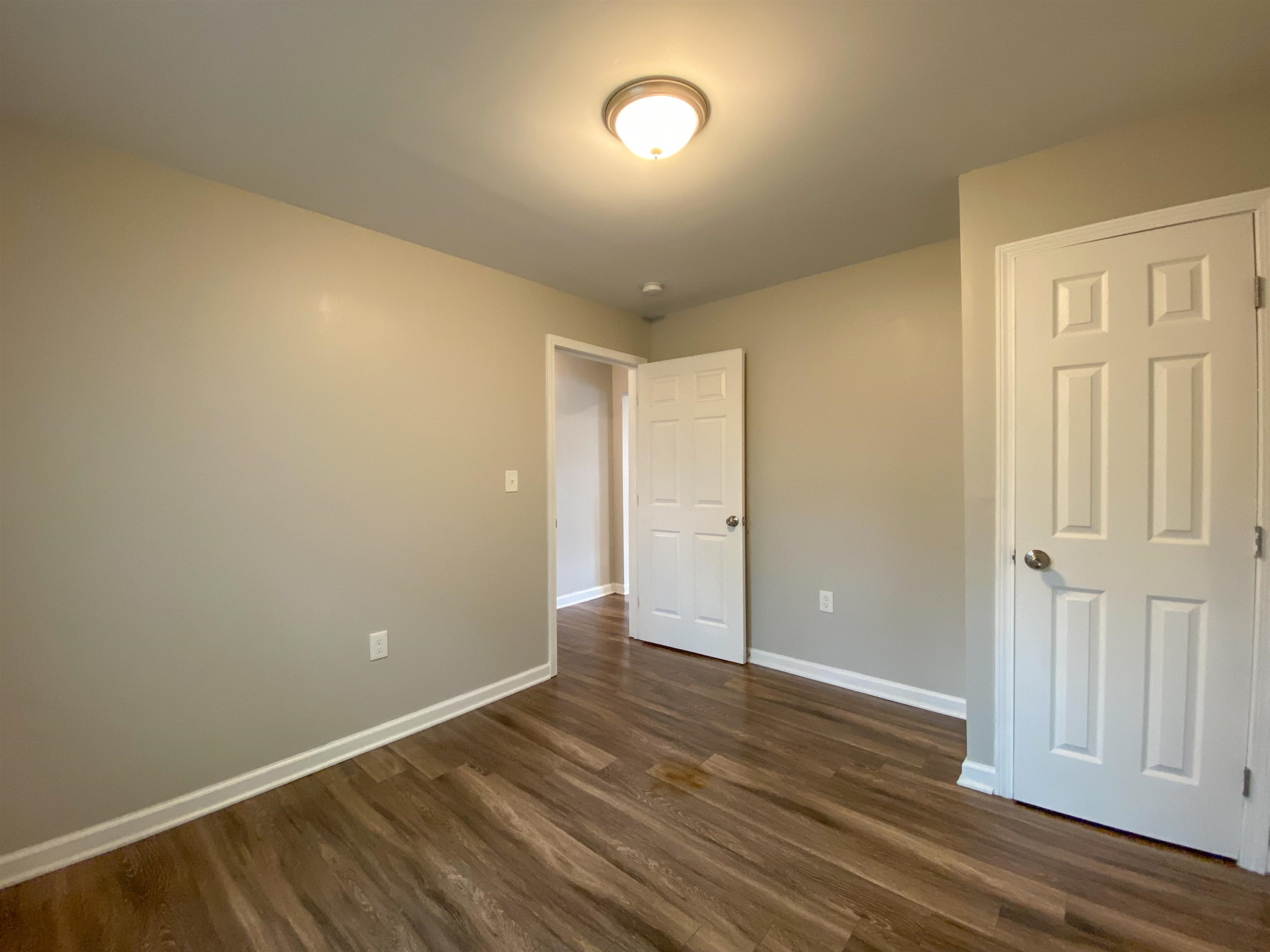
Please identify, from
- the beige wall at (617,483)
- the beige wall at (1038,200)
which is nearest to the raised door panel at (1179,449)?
the beige wall at (1038,200)

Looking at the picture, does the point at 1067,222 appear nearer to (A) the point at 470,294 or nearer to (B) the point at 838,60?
(B) the point at 838,60

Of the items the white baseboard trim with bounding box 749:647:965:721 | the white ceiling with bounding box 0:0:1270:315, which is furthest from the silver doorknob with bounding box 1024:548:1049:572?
the white ceiling with bounding box 0:0:1270:315

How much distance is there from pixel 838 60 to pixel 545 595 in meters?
2.73

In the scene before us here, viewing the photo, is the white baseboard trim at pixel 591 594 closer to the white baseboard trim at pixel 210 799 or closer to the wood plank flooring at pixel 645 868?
the white baseboard trim at pixel 210 799

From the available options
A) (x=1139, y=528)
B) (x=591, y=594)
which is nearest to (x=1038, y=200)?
(x=1139, y=528)

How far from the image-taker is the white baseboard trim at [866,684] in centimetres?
260

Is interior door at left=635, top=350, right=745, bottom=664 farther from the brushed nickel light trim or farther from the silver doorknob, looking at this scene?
the brushed nickel light trim

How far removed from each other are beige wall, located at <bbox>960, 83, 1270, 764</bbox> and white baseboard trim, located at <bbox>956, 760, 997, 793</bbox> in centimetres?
3

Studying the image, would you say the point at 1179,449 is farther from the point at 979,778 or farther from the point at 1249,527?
the point at 979,778

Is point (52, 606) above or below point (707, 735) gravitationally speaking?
above

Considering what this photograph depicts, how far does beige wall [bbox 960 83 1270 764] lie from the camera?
1575 millimetres

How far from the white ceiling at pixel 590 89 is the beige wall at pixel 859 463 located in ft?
2.22

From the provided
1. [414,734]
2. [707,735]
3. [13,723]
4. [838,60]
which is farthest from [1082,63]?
[13,723]

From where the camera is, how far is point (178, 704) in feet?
6.07
